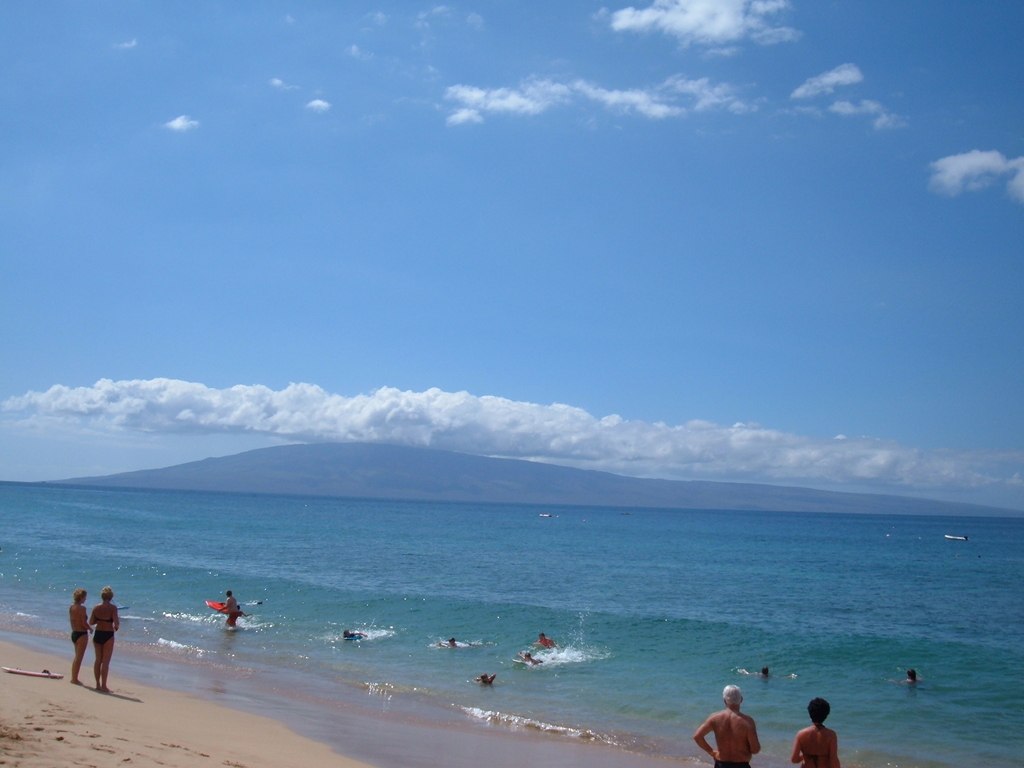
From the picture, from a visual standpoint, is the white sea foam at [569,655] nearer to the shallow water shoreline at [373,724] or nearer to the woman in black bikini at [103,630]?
the shallow water shoreline at [373,724]

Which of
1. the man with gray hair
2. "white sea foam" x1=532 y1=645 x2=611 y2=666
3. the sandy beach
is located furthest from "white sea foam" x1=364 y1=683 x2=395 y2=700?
the man with gray hair

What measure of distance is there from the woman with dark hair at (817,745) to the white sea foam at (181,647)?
15923mm

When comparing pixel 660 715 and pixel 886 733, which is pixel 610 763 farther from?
pixel 886 733

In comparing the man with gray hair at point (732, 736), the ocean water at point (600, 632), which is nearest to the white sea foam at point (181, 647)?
the ocean water at point (600, 632)

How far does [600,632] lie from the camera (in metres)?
23.9

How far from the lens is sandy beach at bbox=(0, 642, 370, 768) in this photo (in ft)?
27.2

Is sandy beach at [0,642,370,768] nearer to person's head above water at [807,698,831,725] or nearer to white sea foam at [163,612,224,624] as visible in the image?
person's head above water at [807,698,831,725]

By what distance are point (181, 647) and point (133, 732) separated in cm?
1072

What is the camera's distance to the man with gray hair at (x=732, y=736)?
746 centimetres

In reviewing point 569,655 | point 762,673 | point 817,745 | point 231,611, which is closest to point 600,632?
point 569,655

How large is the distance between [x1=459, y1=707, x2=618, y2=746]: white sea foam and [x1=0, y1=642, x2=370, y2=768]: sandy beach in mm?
3685

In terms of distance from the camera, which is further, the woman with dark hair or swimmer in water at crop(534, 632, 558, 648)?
swimmer in water at crop(534, 632, 558, 648)

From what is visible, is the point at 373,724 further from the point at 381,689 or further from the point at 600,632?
the point at 600,632

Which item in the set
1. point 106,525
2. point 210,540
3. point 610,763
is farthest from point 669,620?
point 106,525
